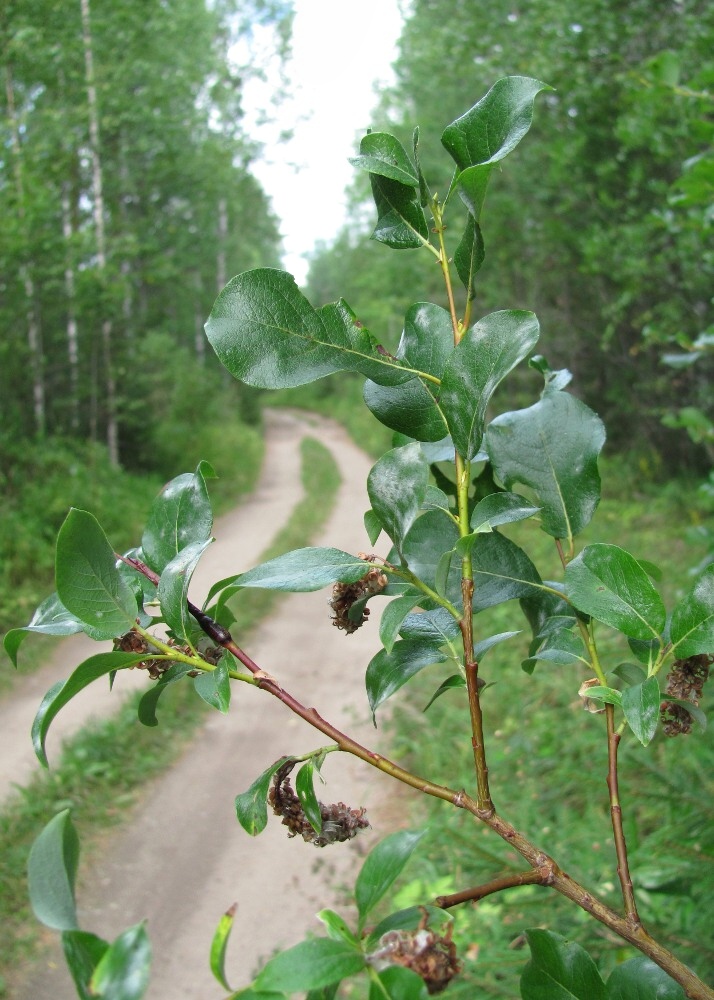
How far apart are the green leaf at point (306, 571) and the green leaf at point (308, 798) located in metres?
0.11

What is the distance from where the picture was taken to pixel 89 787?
12.1 feet

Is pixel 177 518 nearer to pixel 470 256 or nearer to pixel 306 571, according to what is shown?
pixel 306 571

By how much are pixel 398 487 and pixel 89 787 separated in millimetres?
3643

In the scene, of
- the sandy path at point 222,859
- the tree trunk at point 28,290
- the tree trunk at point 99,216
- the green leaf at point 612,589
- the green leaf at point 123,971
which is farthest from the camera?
the tree trunk at point 99,216

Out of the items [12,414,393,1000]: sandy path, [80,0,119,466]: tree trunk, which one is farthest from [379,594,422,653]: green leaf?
[80,0,119,466]: tree trunk

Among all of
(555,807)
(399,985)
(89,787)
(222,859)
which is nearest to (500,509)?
(399,985)

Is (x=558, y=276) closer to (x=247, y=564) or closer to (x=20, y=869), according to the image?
(x=247, y=564)

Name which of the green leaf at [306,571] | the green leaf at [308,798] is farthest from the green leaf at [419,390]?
the green leaf at [308,798]

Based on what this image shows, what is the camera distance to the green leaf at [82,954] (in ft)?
1.05

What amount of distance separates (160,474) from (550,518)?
362 inches

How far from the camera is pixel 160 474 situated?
373 inches

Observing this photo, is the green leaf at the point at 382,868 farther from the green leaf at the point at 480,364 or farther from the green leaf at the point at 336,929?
the green leaf at the point at 480,364

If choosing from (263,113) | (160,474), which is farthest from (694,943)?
(263,113)

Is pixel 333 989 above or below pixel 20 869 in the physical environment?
above
